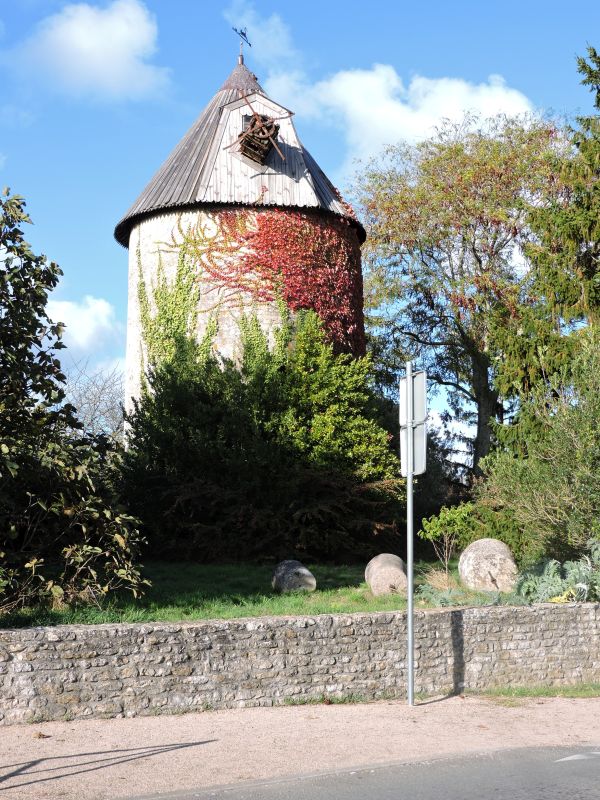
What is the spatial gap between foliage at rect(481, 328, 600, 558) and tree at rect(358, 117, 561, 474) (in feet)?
41.4

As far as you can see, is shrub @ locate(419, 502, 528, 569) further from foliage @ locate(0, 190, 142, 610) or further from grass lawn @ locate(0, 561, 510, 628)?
foliage @ locate(0, 190, 142, 610)

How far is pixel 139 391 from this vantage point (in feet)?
71.5

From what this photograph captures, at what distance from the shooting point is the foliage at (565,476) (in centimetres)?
1452

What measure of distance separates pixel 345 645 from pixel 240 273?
11748 mm

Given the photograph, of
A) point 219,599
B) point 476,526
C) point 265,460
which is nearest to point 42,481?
point 219,599

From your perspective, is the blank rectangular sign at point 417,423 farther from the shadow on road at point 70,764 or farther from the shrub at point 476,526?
the shrub at point 476,526

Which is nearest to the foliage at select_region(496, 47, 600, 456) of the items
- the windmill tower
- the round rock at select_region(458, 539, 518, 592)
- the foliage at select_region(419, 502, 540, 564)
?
the foliage at select_region(419, 502, 540, 564)

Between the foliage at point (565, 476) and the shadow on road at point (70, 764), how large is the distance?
8529 mm

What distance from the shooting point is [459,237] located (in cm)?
3002

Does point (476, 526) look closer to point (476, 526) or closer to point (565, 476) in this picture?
point (476, 526)

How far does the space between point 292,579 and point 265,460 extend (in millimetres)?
3607

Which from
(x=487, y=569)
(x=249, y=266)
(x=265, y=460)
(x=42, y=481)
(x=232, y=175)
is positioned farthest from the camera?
(x=232, y=175)

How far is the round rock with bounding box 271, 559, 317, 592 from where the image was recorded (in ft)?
50.5

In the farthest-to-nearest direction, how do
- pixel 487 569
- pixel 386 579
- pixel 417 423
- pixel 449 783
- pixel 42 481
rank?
1. pixel 487 569
2. pixel 386 579
3. pixel 42 481
4. pixel 417 423
5. pixel 449 783
